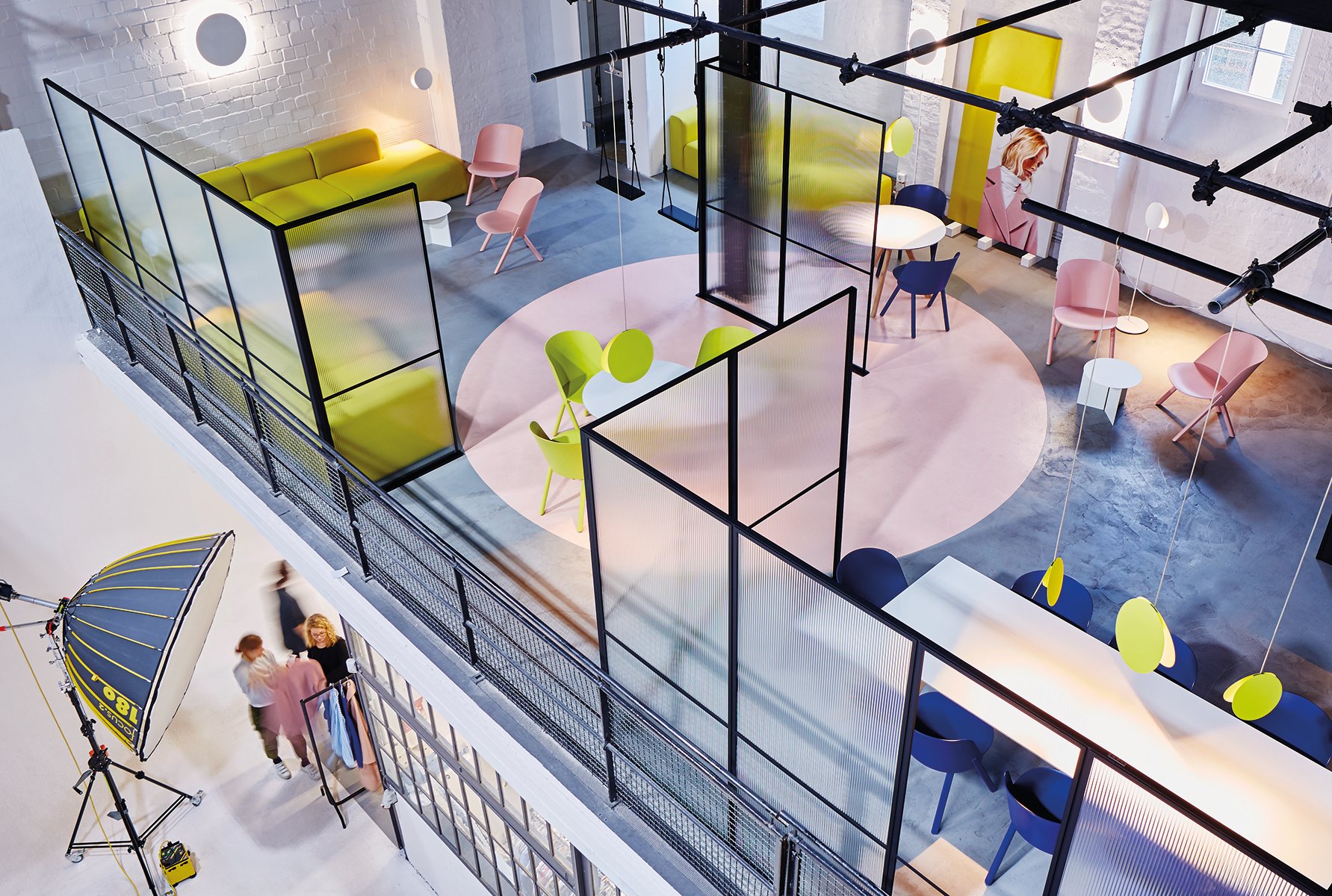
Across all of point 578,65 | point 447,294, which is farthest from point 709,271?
point 578,65

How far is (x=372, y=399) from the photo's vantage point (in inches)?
318

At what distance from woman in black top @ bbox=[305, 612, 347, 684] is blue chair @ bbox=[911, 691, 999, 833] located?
6645 mm

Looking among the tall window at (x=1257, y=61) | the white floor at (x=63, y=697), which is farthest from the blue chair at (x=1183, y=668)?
the white floor at (x=63, y=697)

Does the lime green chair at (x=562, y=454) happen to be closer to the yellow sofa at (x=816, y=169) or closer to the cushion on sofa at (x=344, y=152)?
the yellow sofa at (x=816, y=169)

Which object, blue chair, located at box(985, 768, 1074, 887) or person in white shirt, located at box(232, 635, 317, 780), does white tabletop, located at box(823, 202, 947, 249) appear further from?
person in white shirt, located at box(232, 635, 317, 780)

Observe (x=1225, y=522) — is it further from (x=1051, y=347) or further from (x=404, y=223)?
(x=404, y=223)

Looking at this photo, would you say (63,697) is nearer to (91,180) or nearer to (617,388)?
(91,180)

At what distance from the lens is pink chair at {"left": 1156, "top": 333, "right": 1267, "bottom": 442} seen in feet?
27.2

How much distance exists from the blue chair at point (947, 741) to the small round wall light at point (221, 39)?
961 centimetres

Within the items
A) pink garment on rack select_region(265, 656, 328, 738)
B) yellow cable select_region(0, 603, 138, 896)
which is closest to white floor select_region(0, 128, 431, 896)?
yellow cable select_region(0, 603, 138, 896)

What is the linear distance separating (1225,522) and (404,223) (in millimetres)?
6060

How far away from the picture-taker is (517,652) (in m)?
6.35

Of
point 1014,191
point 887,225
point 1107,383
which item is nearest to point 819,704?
point 1107,383

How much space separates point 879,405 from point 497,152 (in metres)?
5.99
